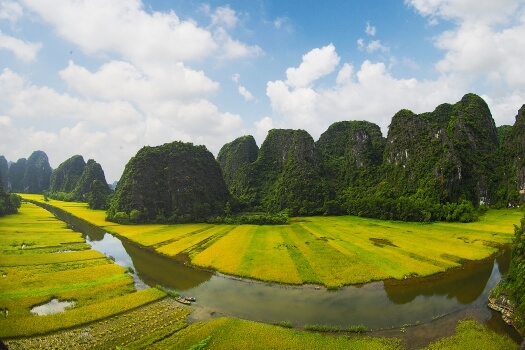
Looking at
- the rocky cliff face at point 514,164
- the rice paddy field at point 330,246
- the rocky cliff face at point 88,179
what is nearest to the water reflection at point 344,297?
the rice paddy field at point 330,246

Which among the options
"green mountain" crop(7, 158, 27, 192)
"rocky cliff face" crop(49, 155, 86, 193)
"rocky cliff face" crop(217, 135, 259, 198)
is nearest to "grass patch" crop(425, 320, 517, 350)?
"rocky cliff face" crop(217, 135, 259, 198)

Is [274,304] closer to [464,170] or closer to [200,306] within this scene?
[200,306]

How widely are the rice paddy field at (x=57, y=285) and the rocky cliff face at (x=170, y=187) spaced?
77.6ft

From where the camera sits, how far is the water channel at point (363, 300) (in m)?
24.3

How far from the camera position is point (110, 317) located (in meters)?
24.5

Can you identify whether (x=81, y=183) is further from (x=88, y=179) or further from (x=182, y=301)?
(x=182, y=301)

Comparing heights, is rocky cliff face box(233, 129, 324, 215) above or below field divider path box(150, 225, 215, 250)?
above

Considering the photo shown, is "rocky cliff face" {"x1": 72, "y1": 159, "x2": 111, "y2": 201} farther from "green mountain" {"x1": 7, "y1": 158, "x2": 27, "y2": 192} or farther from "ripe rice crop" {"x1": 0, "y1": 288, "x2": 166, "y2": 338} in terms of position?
"ripe rice crop" {"x1": 0, "y1": 288, "x2": 166, "y2": 338}

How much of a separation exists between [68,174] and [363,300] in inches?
5459

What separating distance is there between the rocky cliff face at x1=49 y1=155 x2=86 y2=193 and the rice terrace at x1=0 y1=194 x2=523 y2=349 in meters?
72.3

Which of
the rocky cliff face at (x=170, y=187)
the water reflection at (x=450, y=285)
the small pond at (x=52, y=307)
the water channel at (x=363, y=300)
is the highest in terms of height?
the rocky cliff face at (x=170, y=187)

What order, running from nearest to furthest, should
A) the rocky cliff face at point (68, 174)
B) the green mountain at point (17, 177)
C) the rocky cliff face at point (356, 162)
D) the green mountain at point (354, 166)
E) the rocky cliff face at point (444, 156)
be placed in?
1. the rocky cliff face at point (444, 156)
2. the green mountain at point (354, 166)
3. the rocky cliff face at point (356, 162)
4. the rocky cliff face at point (68, 174)
5. the green mountain at point (17, 177)

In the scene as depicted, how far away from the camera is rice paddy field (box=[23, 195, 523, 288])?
34719mm

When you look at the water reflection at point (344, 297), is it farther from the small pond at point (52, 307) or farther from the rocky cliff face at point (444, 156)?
the rocky cliff face at point (444, 156)
